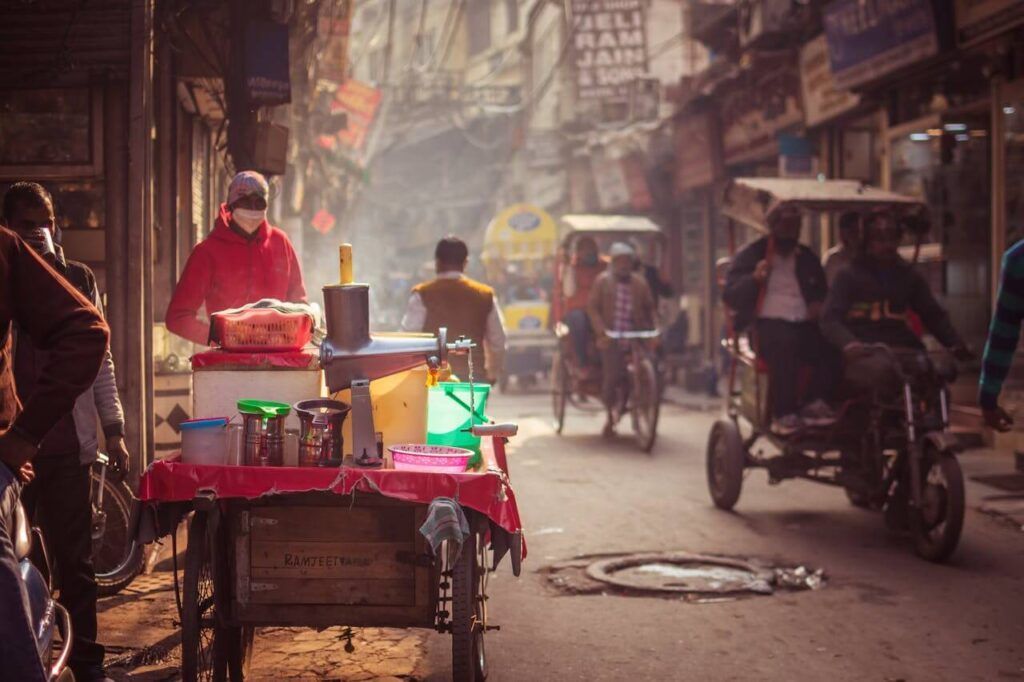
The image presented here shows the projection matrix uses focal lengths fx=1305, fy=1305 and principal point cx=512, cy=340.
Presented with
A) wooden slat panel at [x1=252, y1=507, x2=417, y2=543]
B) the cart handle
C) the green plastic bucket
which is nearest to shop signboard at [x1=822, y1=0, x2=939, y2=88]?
the green plastic bucket

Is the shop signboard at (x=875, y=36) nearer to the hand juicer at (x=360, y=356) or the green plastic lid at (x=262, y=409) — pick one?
the hand juicer at (x=360, y=356)

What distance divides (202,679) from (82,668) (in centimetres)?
44

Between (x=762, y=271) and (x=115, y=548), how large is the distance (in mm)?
5036

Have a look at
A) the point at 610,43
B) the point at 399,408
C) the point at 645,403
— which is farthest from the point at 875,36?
the point at 610,43

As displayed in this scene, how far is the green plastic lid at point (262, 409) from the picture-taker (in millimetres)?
4598

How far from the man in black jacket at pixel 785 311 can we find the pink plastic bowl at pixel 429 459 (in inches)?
205

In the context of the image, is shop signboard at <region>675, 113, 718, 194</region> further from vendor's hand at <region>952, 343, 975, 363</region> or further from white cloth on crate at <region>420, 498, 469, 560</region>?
→ white cloth on crate at <region>420, 498, 469, 560</region>

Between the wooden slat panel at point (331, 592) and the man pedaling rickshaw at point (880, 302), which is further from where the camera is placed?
the man pedaling rickshaw at point (880, 302)

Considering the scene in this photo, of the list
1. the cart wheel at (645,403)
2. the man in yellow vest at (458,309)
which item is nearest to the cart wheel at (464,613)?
the man in yellow vest at (458,309)

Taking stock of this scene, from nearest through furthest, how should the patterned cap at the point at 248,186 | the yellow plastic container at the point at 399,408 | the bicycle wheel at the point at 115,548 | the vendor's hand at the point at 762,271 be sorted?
the yellow plastic container at the point at 399,408, the patterned cap at the point at 248,186, the bicycle wheel at the point at 115,548, the vendor's hand at the point at 762,271

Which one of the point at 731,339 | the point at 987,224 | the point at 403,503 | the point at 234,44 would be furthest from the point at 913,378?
the point at 987,224

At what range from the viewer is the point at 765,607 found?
22.5 ft

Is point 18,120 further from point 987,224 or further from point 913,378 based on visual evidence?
point 987,224

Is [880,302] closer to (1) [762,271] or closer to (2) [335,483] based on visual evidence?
(1) [762,271]
